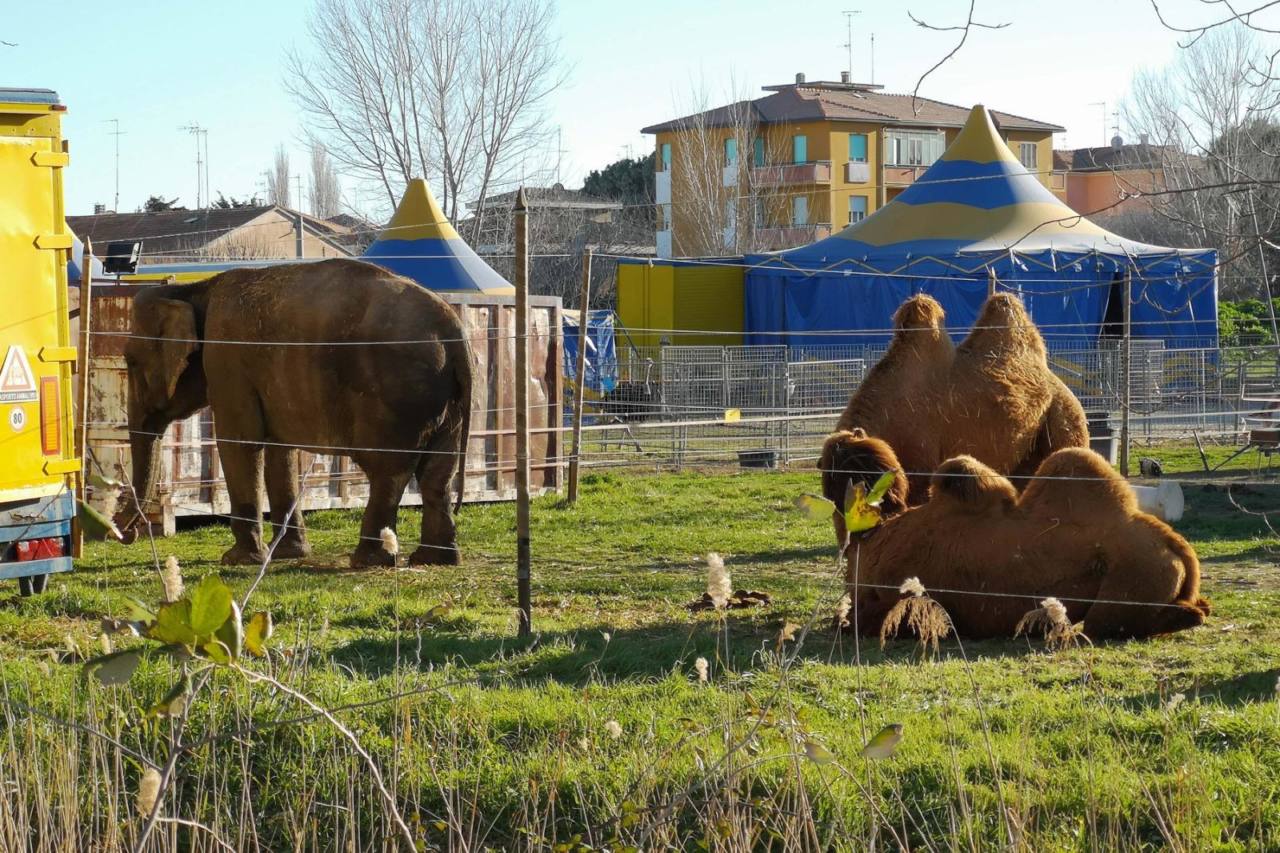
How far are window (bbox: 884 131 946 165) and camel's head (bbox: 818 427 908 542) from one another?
53849mm

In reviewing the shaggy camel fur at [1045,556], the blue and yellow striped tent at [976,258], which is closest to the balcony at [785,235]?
the blue and yellow striped tent at [976,258]

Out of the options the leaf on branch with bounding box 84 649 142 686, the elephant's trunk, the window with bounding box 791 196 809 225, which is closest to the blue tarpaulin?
the elephant's trunk

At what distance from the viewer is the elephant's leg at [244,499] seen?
11188 mm

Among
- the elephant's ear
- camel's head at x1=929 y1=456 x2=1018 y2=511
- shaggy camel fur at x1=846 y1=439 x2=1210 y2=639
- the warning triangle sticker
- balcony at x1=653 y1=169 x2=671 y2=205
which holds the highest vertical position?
balcony at x1=653 y1=169 x2=671 y2=205

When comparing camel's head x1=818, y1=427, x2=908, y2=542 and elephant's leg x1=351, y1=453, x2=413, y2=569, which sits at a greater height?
camel's head x1=818, y1=427, x2=908, y2=542

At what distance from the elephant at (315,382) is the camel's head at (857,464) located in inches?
138

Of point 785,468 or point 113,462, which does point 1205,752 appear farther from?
point 785,468

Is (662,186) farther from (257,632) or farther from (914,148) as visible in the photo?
(257,632)

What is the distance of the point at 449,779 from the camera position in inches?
219

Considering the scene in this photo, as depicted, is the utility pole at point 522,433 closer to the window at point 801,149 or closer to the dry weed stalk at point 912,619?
the dry weed stalk at point 912,619

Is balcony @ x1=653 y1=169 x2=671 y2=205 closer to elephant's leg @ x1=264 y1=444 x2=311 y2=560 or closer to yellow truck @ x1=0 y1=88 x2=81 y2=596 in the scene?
elephant's leg @ x1=264 y1=444 x2=311 y2=560

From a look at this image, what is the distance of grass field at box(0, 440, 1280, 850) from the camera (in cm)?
489

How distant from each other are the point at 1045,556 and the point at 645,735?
2.62m

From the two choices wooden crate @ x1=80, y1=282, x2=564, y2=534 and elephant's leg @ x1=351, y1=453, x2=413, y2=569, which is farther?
wooden crate @ x1=80, y1=282, x2=564, y2=534
